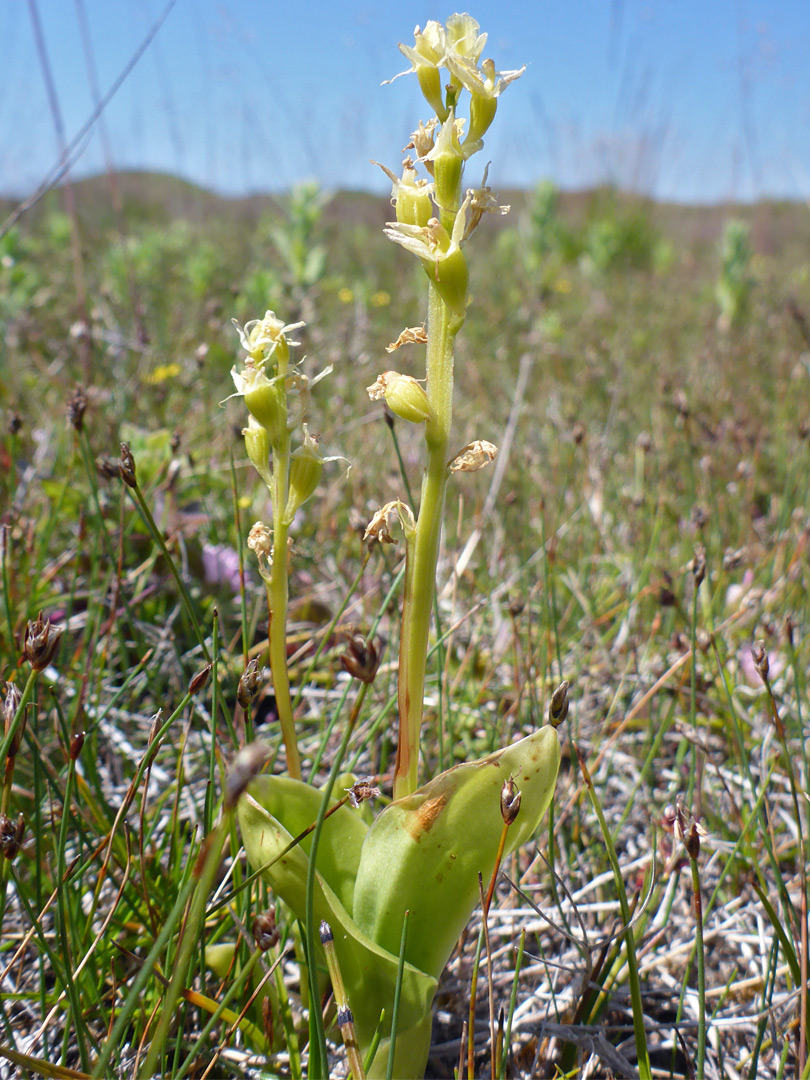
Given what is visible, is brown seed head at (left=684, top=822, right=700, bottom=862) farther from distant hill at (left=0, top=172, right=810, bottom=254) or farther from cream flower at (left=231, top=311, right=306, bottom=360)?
distant hill at (left=0, top=172, right=810, bottom=254)

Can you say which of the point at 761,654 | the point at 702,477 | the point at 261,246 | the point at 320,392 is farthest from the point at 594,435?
the point at 261,246

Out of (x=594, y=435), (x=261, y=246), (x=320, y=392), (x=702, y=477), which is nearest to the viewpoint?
(x=702, y=477)

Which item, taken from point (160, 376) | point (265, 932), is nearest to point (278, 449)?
point (265, 932)

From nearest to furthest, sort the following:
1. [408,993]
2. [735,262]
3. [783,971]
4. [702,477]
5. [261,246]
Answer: [408,993] < [783,971] < [702,477] < [735,262] < [261,246]

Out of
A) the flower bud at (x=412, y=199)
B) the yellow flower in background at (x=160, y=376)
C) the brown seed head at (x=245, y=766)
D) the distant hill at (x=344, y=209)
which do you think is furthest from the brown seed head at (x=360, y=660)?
the distant hill at (x=344, y=209)

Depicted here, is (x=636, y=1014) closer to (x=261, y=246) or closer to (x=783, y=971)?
(x=783, y=971)

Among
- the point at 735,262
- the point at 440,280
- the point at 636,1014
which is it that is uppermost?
the point at 735,262
